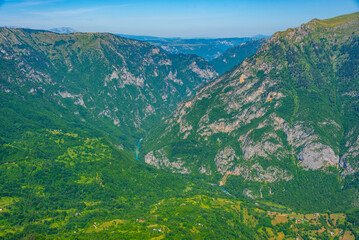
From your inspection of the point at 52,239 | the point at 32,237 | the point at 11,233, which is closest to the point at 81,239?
the point at 52,239

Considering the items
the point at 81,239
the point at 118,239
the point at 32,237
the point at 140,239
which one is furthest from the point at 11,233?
the point at 140,239

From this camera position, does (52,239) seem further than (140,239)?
No

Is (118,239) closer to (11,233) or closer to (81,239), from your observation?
(81,239)

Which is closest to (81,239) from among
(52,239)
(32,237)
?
(52,239)

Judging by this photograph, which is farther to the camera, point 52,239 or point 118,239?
point 118,239

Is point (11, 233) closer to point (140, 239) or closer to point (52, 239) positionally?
point (52, 239)

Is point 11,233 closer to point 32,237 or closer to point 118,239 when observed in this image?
point 32,237

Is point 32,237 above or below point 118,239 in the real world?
above
